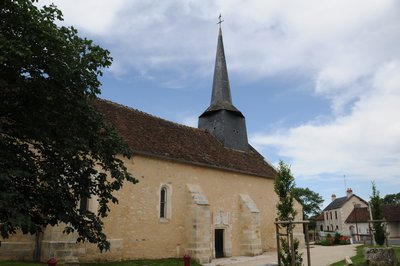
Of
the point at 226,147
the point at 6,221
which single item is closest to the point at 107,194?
the point at 6,221

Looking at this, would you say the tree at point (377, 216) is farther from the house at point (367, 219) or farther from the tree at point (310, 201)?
the tree at point (310, 201)

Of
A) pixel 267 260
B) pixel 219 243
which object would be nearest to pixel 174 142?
pixel 219 243

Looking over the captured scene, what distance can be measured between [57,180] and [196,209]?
1110cm

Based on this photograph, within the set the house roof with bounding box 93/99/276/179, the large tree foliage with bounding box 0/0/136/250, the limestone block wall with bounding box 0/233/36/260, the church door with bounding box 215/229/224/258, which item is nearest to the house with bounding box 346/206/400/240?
the house roof with bounding box 93/99/276/179

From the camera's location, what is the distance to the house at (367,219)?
150 feet

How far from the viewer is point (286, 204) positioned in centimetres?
1208

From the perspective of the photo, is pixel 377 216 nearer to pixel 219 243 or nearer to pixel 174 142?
pixel 219 243

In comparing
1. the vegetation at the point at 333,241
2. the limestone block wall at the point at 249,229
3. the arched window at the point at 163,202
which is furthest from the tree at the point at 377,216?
the vegetation at the point at 333,241

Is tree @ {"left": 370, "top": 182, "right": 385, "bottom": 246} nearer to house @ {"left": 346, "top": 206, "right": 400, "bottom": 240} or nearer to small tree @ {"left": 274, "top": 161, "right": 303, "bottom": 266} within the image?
small tree @ {"left": 274, "top": 161, "right": 303, "bottom": 266}

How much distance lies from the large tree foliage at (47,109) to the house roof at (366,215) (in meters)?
45.2

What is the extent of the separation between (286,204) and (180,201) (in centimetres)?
713

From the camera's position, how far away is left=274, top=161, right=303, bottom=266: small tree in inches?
472

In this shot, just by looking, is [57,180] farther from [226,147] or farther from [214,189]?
[226,147]

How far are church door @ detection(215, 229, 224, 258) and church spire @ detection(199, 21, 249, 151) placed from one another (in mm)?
6276
